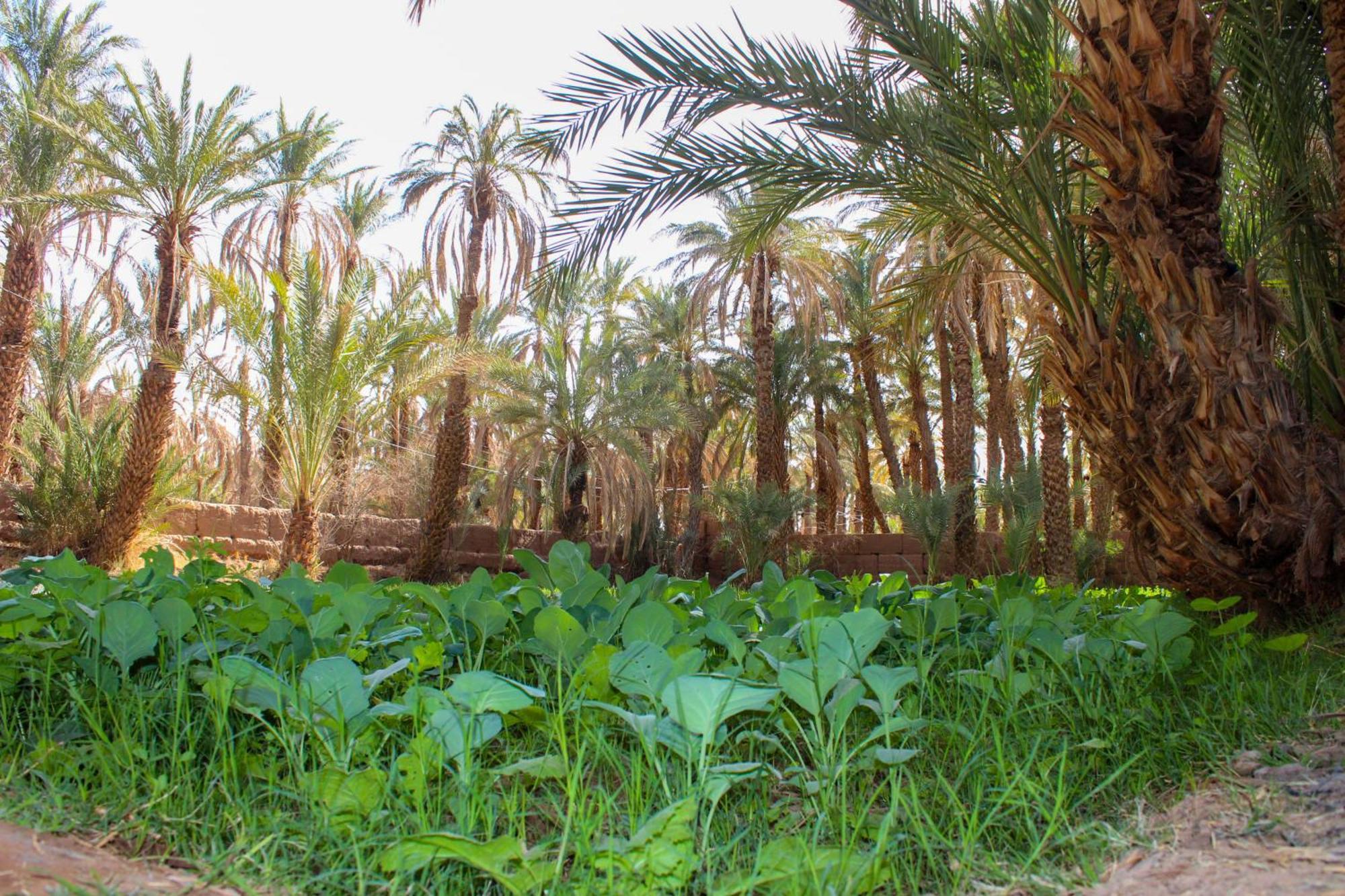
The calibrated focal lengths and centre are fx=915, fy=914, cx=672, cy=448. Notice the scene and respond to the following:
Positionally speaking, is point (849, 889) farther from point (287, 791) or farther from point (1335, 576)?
point (1335, 576)

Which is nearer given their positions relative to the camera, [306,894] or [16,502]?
[306,894]

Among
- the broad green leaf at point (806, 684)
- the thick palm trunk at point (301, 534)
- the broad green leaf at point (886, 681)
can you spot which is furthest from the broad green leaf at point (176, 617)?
the thick palm trunk at point (301, 534)

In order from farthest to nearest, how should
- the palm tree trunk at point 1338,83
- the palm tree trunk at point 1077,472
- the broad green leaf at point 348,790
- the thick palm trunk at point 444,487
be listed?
the palm tree trunk at point 1077,472
the thick palm trunk at point 444,487
the palm tree trunk at point 1338,83
the broad green leaf at point 348,790

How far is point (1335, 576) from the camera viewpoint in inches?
120

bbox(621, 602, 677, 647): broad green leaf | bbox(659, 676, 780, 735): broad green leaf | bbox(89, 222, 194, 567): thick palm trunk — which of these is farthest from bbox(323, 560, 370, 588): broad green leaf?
bbox(89, 222, 194, 567): thick palm trunk

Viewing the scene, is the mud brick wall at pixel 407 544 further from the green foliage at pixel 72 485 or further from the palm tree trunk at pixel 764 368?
the palm tree trunk at pixel 764 368

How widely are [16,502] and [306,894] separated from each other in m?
14.2

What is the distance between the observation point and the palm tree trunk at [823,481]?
71.2ft

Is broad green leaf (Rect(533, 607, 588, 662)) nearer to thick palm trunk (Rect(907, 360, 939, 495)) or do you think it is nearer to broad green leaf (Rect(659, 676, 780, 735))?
broad green leaf (Rect(659, 676, 780, 735))

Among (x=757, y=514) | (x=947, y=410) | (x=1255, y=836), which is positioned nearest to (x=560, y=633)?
(x=1255, y=836)

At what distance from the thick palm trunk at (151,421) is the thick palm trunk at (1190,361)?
11.6m

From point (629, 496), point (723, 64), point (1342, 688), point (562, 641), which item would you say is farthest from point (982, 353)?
point (562, 641)

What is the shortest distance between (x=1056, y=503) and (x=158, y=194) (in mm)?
14293

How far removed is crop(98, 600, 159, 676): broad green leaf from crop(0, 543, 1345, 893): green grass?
0.24ft
